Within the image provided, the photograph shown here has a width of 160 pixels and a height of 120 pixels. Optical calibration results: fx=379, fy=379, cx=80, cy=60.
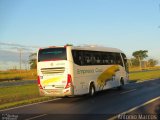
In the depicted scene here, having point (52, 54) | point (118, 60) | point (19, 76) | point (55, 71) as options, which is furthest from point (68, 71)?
point (19, 76)

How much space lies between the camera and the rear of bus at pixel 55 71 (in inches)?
876

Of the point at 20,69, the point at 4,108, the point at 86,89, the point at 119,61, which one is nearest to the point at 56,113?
the point at 4,108

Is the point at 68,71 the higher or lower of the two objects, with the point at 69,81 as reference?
higher

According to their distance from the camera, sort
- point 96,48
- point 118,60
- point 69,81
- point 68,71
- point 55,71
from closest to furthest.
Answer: point 69,81
point 68,71
point 55,71
point 96,48
point 118,60

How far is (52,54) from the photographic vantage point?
901 inches

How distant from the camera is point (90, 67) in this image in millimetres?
25312

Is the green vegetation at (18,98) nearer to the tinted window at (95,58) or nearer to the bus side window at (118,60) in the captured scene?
the tinted window at (95,58)

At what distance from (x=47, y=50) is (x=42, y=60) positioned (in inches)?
27.2

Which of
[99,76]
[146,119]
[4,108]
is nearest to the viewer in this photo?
[146,119]

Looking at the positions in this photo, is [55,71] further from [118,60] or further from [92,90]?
[118,60]

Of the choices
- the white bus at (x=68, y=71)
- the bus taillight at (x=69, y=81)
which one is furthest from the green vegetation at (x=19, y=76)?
the bus taillight at (x=69, y=81)

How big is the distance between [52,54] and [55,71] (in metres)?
1.05

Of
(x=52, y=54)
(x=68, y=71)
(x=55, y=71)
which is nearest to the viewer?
(x=68, y=71)

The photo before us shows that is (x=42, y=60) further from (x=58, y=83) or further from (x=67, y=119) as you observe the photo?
(x=67, y=119)
